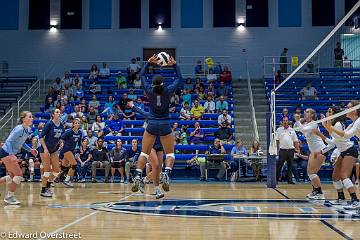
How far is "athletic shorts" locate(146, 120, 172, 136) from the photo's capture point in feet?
29.4

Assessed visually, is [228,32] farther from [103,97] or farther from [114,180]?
[114,180]

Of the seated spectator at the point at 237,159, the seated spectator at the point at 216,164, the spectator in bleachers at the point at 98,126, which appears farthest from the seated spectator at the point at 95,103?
the seated spectator at the point at 237,159

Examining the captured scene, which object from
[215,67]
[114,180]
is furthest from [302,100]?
[114,180]

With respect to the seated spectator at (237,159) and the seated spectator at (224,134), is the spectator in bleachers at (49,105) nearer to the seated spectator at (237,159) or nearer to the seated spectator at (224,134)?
the seated spectator at (224,134)

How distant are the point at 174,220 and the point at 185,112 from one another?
1416 centimetres

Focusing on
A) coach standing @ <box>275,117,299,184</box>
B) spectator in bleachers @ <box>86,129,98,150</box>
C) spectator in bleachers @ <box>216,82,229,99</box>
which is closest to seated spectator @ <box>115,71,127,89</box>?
spectator in bleachers @ <box>216,82,229,99</box>

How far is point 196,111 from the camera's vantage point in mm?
21469

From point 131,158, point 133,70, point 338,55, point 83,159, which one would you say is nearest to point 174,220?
point 131,158

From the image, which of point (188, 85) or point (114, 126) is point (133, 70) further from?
point (114, 126)

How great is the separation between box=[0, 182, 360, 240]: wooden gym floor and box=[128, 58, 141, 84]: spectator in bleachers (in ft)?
48.5

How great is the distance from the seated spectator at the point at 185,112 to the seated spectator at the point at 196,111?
0.16 m

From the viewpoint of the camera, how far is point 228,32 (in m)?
28.3

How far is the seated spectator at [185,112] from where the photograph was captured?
69.6 ft

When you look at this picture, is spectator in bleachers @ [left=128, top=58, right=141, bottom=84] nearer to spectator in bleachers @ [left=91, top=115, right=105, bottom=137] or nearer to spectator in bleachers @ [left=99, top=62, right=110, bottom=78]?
spectator in bleachers @ [left=99, top=62, right=110, bottom=78]
